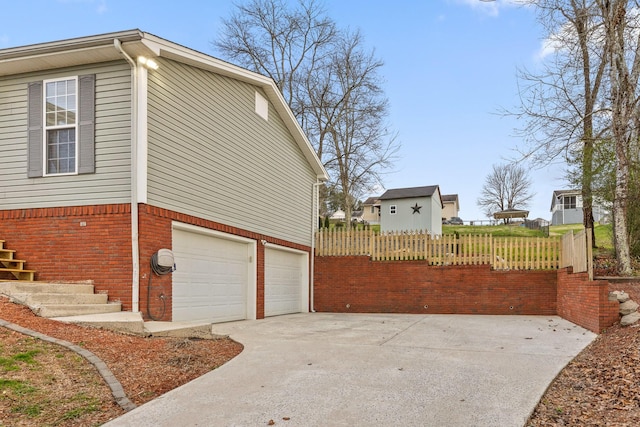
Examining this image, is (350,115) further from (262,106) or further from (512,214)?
(512,214)

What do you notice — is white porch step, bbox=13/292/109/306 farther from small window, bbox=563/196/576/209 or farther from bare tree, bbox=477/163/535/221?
bare tree, bbox=477/163/535/221

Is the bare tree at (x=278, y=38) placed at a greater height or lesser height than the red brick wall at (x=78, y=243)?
greater

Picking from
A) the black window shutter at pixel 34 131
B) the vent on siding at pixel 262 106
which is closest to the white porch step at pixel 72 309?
the black window shutter at pixel 34 131

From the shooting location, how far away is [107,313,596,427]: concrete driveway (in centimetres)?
384

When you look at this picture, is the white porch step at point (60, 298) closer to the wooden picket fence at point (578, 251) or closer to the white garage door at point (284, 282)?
the white garage door at point (284, 282)

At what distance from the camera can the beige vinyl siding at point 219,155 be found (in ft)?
27.1

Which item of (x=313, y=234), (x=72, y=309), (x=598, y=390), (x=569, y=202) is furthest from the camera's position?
(x=569, y=202)

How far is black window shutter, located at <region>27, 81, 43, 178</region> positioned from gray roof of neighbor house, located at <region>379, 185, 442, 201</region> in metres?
27.2

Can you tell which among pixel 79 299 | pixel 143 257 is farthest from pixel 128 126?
pixel 79 299

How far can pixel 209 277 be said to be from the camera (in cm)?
977

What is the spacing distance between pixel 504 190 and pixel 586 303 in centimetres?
4599

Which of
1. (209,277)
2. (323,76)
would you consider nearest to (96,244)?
(209,277)

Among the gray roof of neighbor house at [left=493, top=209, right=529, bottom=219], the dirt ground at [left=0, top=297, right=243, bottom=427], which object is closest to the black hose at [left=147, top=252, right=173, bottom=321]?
the dirt ground at [left=0, top=297, right=243, bottom=427]

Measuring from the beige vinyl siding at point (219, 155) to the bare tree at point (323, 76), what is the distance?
37.3 ft
